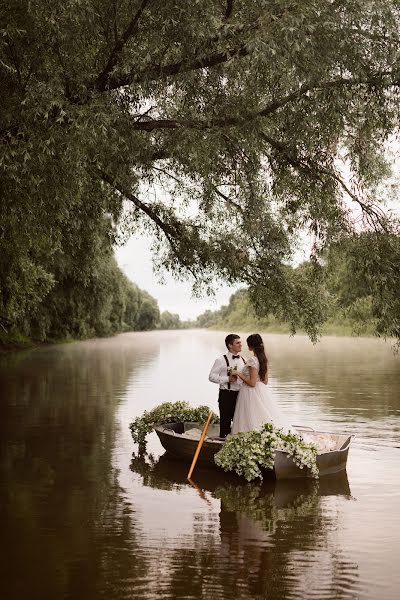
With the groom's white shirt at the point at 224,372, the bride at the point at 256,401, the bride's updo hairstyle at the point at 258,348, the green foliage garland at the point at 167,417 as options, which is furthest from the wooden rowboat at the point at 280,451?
the bride's updo hairstyle at the point at 258,348

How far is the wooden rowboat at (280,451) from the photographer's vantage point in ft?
36.1

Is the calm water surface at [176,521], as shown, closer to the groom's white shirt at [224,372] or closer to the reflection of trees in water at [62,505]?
the reflection of trees in water at [62,505]

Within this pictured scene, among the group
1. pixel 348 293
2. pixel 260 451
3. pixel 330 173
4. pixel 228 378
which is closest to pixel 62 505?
pixel 260 451

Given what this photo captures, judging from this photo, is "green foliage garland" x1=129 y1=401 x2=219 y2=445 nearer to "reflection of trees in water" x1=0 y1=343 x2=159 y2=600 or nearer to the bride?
"reflection of trees in water" x1=0 y1=343 x2=159 y2=600

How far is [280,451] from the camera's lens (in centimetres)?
1060

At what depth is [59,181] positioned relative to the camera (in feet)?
32.9

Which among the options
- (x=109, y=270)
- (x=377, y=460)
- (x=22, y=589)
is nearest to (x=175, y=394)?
(x=377, y=460)

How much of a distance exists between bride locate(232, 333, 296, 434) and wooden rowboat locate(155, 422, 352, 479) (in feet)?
1.61

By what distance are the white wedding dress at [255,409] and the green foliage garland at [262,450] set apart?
0.54 metres

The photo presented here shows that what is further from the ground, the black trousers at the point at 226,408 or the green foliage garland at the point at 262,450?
the black trousers at the point at 226,408

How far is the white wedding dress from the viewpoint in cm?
1149

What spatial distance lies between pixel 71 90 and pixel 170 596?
6682 mm

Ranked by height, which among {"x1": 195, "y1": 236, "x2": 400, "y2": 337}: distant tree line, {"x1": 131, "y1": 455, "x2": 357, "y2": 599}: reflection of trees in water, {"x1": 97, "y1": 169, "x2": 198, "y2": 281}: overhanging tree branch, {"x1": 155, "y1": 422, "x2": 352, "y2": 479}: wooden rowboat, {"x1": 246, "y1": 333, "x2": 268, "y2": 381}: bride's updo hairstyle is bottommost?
{"x1": 131, "y1": 455, "x2": 357, "y2": 599}: reflection of trees in water

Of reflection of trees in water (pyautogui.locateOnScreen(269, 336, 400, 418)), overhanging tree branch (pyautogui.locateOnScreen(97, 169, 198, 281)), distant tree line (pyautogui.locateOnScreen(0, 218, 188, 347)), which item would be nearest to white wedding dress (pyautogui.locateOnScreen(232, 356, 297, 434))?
overhanging tree branch (pyautogui.locateOnScreen(97, 169, 198, 281))
